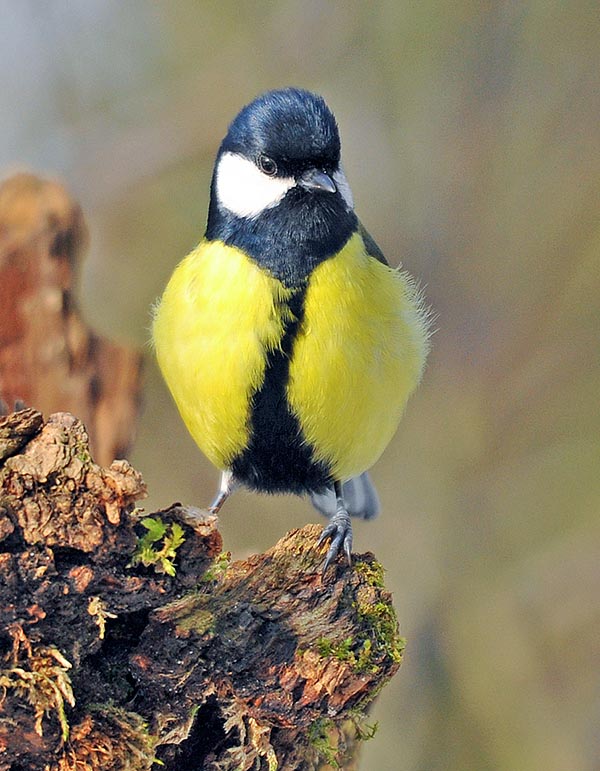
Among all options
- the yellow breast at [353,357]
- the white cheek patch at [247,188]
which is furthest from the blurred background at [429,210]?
the white cheek patch at [247,188]

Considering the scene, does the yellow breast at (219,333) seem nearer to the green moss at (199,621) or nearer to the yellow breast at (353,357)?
the yellow breast at (353,357)

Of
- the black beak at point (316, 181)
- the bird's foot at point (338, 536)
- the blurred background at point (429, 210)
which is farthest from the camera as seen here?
the blurred background at point (429, 210)

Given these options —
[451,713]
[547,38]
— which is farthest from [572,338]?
[451,713]

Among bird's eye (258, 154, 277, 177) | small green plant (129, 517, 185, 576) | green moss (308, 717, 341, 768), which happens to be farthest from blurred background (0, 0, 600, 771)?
small green plant (129, 517, 185, 576)

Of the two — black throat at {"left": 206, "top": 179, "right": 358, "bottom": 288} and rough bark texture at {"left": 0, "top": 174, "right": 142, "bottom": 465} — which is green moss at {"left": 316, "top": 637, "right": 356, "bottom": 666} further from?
rough bark texture at {"left": 0, "top": 174, "right": 142, "bottom": 465}

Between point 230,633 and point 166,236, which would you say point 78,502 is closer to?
point 230,633

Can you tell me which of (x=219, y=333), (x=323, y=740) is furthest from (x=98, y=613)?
(x=219, y=333)

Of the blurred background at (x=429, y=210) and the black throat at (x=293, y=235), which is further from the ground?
the blurred background at (x=429, y=210)
